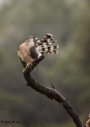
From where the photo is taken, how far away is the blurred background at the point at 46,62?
300 cm

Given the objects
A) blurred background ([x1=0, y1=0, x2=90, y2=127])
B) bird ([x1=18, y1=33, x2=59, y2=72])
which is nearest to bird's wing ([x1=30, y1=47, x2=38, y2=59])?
bird ([x1=18, y1=33, x2=59, y2=72])

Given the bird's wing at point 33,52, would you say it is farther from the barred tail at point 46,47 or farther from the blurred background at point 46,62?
the blurred background at point 46,62

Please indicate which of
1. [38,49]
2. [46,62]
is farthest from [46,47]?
[46,62]

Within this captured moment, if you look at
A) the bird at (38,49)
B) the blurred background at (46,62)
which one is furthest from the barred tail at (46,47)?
the blurred background at (46,62)

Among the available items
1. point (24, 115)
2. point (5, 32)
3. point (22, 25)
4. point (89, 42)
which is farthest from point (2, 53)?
point (89, 42)

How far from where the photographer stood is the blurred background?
300 centimetres

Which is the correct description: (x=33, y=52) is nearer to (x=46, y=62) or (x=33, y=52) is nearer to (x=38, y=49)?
(x=38, y=49)

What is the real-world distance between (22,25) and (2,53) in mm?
683

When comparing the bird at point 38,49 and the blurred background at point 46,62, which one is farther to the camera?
the blurred background at point 46,62

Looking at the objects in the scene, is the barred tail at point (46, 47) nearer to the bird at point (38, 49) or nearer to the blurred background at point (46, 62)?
the bird at point (38, 49)

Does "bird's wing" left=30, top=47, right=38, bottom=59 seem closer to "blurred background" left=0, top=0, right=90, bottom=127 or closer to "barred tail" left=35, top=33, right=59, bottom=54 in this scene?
"barred tail" left=35, top=33, right=59, bottom=54

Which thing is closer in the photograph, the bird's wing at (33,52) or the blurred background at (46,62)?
the bird's wing at (33,52)

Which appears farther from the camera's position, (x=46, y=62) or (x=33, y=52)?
(x=46, y=62)

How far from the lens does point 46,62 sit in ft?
10.4
